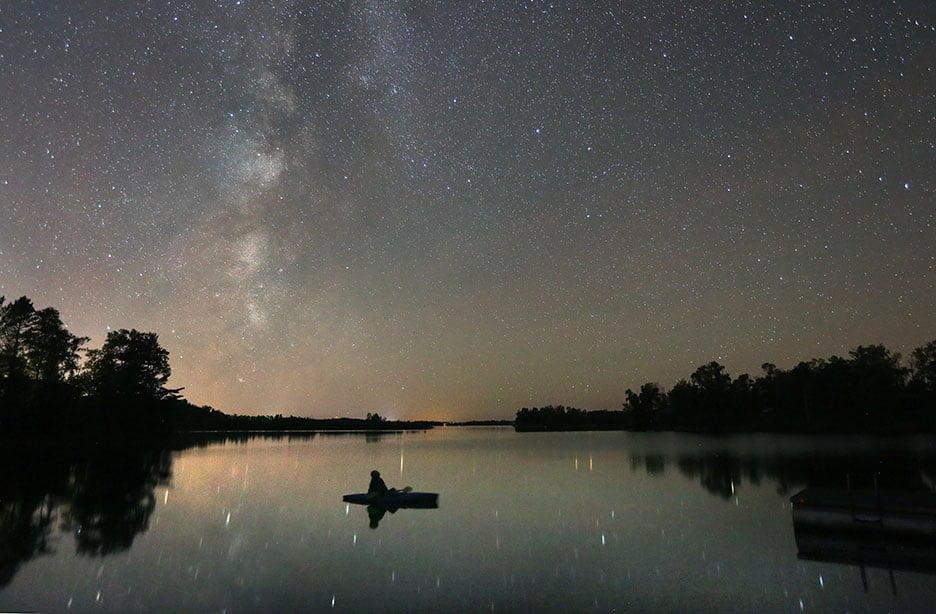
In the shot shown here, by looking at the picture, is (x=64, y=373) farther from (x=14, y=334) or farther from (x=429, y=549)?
(x=429, y=549)

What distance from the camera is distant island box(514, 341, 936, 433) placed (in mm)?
108938

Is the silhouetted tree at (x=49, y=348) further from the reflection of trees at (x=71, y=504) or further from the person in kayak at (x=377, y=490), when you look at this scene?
the person in kayak at (x=377, y=490)

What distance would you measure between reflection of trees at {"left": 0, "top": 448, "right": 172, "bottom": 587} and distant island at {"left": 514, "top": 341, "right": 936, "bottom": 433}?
411 ft

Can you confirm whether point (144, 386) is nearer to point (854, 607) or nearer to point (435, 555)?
point (435, 555)

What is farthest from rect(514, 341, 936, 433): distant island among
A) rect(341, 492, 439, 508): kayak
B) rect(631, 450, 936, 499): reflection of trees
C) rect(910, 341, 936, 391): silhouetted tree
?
rect(341, 492, 439, 508): kayak

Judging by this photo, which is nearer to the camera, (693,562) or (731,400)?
(693,562)

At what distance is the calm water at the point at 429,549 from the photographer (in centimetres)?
1319

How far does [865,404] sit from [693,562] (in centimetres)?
12406

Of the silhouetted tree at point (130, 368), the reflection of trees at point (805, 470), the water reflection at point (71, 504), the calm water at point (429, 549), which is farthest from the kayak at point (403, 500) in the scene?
the silhouetted tree at point (130, 368)

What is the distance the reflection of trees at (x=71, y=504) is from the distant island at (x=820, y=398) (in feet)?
411

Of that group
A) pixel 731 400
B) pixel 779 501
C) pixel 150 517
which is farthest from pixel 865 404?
pixel 150 517

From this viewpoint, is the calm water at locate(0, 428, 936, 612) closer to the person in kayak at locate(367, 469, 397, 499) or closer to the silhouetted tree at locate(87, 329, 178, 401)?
the person in kayak at locate(367, 469, 397, 499)

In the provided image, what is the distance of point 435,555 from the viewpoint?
17891 millimetres

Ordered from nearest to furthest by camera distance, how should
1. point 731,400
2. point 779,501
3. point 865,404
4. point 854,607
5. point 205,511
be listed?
1. point 854,607
2. point 205,511
3. point 779,501
4. point 865,404
5. point 731,400
